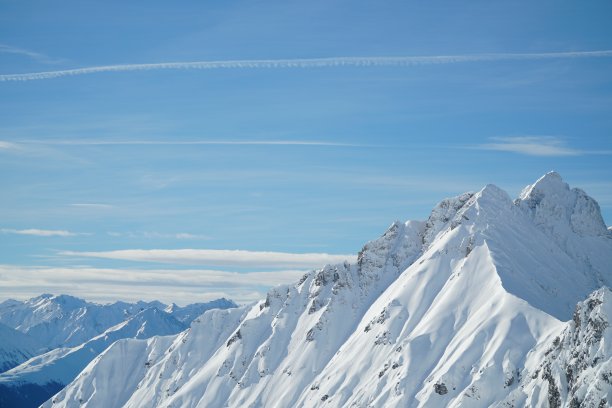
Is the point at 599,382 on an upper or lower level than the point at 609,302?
lower

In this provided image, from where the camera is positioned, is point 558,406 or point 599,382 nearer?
point 599,382

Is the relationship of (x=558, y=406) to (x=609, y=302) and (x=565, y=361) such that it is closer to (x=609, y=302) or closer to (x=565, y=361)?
(x=565, y=361)

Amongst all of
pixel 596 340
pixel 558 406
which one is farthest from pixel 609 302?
pixel 558 406

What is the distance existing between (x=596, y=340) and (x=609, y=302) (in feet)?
30.3

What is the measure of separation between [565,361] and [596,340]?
15.3 meters

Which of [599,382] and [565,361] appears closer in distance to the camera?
[599,382]

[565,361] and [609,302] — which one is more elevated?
[609,302]

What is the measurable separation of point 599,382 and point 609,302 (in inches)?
767

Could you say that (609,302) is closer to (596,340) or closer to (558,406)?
(596,340)

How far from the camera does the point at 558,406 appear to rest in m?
196

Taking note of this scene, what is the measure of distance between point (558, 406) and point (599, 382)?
65.8 ft

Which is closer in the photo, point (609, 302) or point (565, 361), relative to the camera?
point (609, 302)

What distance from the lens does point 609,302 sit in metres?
187

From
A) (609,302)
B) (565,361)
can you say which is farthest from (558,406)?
(609,302)
